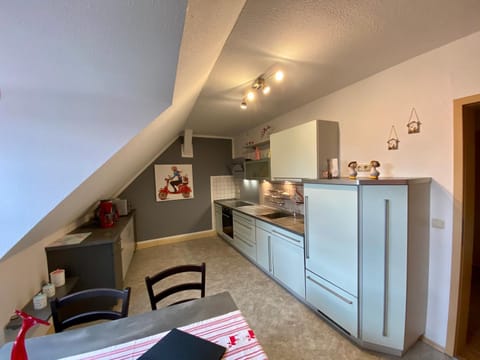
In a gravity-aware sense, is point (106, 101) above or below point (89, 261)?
above

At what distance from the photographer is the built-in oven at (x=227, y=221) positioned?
13.9 feet

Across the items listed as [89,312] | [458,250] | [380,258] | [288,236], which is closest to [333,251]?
[380,258]

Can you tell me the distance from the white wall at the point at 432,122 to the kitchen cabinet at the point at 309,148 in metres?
0.37

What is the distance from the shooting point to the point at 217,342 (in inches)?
39.1

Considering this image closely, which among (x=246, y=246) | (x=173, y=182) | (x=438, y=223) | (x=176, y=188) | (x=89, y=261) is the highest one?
(x=173, y=182)

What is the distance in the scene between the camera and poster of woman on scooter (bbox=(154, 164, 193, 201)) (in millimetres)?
4672

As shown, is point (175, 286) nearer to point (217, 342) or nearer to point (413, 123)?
point (217, 342)

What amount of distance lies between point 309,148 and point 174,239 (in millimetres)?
3827

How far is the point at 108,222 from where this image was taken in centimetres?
308

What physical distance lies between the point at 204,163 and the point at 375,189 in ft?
13.2

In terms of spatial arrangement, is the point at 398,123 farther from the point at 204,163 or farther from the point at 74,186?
the point at 204,163

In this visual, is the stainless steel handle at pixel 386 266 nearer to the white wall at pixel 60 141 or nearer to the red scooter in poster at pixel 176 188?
the white wall at pixel 60 141

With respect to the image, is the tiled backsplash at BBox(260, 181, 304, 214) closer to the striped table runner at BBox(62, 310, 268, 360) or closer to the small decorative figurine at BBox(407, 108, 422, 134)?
the small decorative figurine at BBox(407, 108, 422, 134)

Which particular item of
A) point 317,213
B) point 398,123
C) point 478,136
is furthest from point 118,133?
point 478,136
